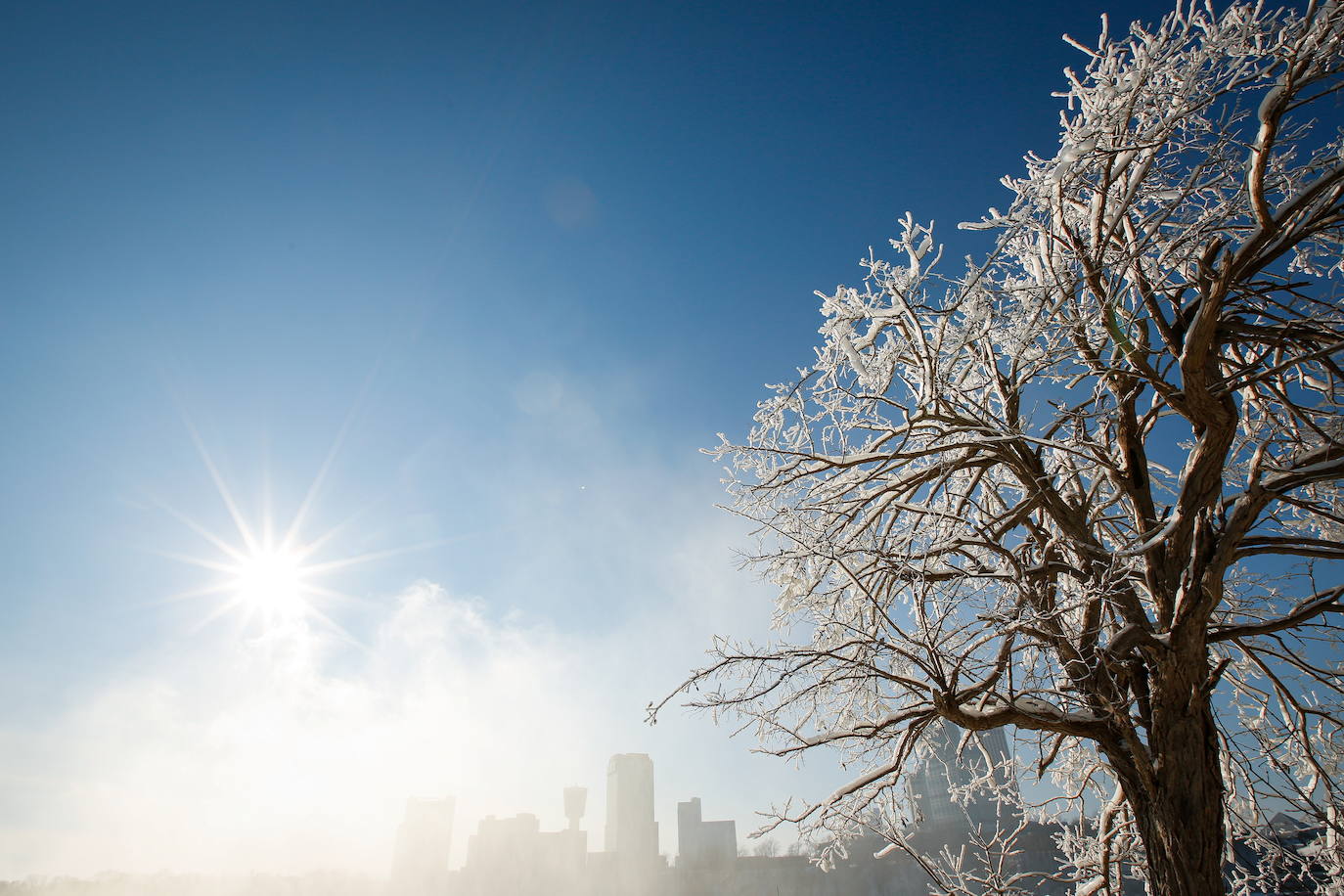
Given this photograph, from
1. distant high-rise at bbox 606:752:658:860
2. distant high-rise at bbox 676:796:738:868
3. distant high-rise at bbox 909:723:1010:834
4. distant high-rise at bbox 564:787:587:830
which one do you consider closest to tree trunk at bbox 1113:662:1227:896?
distant high-rise at bbox 909:723:1010:834

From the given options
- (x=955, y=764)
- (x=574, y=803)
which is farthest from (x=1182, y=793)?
(x=574, y=803)

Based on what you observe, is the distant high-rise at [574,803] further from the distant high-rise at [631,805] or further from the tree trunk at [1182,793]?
the tree trunk at [1182,793]

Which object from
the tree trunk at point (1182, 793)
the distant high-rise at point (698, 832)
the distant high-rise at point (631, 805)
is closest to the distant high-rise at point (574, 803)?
the distant high-rise at point (631, 805)

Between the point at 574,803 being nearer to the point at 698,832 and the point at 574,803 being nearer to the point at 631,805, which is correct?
the point at 631,805

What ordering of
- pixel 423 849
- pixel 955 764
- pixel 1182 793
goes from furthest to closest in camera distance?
pixel 423 849 → pixel 955 764 → pixel 1182 793

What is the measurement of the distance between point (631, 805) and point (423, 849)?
3691cm

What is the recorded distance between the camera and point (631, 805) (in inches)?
4747

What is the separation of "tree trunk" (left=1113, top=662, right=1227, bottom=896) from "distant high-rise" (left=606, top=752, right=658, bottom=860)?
125m

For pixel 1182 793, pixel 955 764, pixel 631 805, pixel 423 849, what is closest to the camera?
pixel 1182 793

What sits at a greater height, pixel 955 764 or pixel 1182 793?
pixel 955 764

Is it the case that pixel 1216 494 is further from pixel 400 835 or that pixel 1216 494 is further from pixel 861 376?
pixel 400 835

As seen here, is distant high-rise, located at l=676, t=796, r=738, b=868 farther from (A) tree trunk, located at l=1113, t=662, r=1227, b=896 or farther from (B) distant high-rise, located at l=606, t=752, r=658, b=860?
(A) tree trunk, located at l=1113, t=662, r=1227, b=896

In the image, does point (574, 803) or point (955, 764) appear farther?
point (574, 803)

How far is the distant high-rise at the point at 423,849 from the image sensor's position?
333 feet
